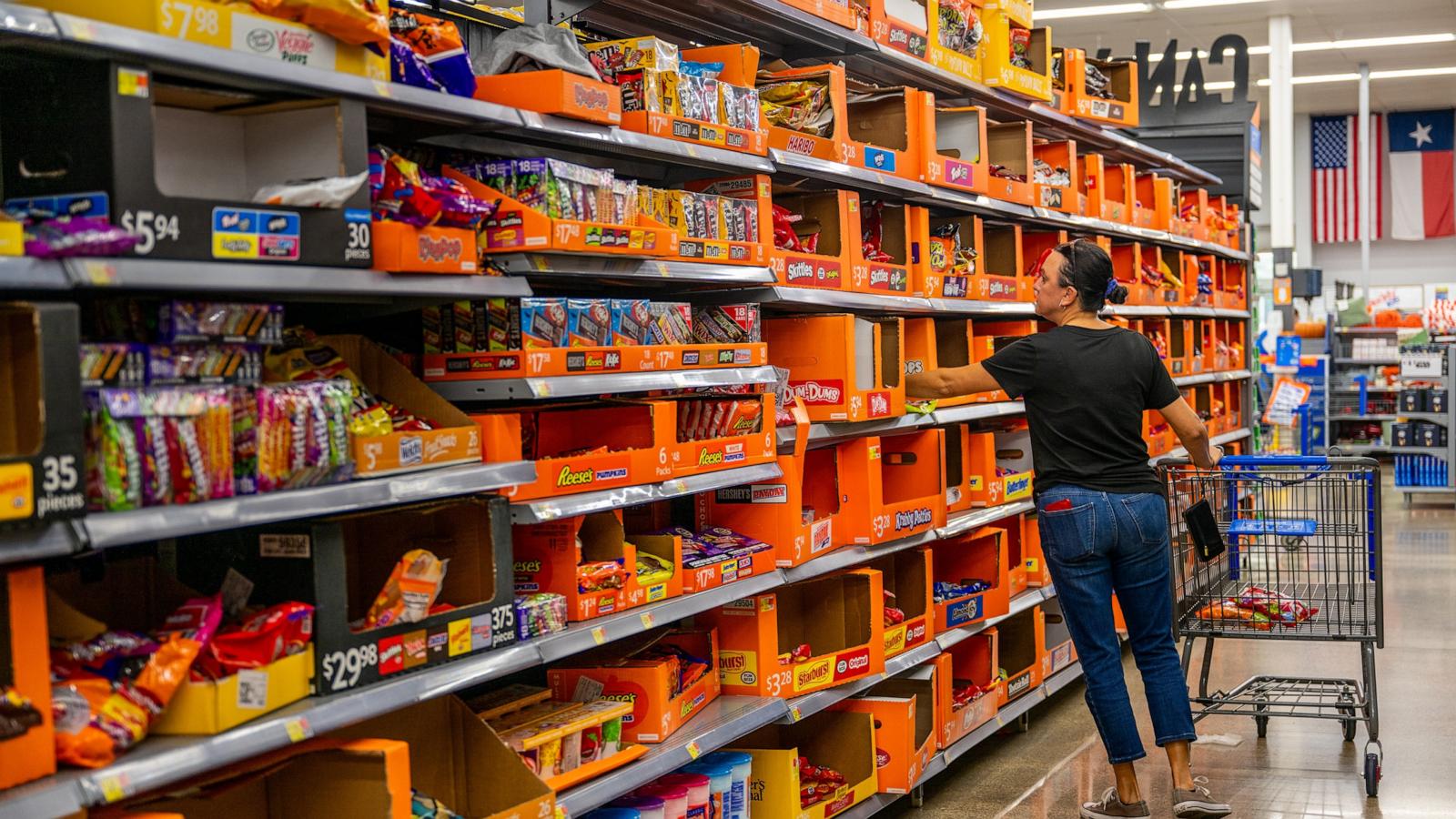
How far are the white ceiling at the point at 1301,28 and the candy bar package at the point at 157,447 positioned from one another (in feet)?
Result: 41.1

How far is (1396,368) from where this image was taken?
17922 millimetres

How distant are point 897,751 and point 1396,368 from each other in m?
16.0

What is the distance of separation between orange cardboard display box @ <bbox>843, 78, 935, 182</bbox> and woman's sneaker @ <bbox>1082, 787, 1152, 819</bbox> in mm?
2051

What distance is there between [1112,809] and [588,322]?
7.62ft

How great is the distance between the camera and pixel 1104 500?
4.07 metres

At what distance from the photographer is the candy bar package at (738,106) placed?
354 cm

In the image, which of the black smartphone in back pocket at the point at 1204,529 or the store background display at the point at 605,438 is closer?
the store background display at the point at 605,438

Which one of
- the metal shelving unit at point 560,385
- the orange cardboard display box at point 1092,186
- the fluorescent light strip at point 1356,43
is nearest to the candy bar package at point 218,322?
the metal shelving unit at point 560,385

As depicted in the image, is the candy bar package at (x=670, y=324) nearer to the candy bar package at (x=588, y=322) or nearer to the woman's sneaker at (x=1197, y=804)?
the candy bar package at (x=588, y=322)

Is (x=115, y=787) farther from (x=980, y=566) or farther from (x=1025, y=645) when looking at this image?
(x=1025, y=645)

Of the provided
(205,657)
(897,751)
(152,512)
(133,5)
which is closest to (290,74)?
(133,5)

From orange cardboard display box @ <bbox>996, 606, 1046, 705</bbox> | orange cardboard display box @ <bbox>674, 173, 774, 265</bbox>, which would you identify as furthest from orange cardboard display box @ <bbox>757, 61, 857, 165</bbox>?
orange cardboard display box @ <bbox>996, 606, 1046, 705</bbox>

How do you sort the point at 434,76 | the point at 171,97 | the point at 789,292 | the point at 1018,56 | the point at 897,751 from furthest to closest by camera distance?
the point at 1018,56 < the point at 897,751 < the point at 789,292 < the point at 434,76 < the point at 171,97

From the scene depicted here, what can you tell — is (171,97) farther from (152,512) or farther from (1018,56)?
(1018,56)
